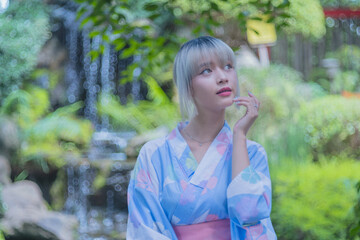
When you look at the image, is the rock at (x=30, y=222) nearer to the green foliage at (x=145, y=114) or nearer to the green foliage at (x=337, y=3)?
the green foliage at (x=145, y=114)

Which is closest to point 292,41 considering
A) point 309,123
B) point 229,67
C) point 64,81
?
point 309,123

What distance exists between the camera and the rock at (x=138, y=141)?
611 centimetres

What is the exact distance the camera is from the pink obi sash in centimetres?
139

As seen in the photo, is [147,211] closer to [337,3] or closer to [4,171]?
[4,171]

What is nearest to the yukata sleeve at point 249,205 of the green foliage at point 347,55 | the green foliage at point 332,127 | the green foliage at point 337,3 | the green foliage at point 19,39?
the green foliage at point 332,127

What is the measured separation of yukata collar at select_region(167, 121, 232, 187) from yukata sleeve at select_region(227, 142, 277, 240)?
10 cm

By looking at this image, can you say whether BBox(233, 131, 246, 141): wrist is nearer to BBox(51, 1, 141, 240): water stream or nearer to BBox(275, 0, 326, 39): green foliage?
BBox(51, 1, 141, 240): water stream

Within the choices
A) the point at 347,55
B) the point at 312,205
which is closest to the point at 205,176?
the point at 312,205

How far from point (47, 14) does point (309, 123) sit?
17.9ft

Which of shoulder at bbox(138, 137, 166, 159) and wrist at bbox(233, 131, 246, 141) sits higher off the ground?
wrist at bbox(233, 131, 246, 141)

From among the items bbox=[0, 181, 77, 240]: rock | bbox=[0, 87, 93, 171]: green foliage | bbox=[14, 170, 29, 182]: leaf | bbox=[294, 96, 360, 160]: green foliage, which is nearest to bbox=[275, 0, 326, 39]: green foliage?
bbox=[294, 96, 360, 160]: green foliage

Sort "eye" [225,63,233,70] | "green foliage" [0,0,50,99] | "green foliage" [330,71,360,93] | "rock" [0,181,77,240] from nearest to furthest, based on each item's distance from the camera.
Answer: "eye" [225,63,233,70] → "rock" [0,181,77,240] → "green foliage" [0,0,50,99] → "green foliage" [330,71,360,93]

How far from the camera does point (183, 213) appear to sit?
4.55 ft

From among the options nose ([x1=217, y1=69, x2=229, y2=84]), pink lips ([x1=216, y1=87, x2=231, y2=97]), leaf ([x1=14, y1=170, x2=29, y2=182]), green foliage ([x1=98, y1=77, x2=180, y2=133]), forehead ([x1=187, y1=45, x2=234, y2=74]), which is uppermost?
forehead ([x1=187, y1=45, x2=234, y2=74])
